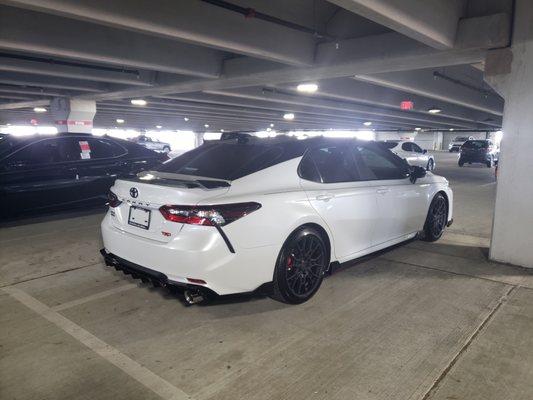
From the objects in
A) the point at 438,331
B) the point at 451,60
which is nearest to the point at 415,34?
the point at 451,60

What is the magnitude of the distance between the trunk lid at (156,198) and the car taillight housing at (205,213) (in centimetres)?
4

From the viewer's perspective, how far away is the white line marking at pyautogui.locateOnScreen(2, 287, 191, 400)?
2.36 m

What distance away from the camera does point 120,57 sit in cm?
731

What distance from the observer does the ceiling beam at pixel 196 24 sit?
15.5ft

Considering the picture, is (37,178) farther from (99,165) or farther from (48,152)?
(99,165)

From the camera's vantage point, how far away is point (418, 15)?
4641 mm

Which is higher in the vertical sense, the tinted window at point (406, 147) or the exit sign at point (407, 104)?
the exit sign at point (407, 104)

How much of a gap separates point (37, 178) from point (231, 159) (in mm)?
4486

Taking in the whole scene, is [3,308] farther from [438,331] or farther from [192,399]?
[438,331]

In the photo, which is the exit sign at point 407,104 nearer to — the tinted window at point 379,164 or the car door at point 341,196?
the tinted window at point 379,164

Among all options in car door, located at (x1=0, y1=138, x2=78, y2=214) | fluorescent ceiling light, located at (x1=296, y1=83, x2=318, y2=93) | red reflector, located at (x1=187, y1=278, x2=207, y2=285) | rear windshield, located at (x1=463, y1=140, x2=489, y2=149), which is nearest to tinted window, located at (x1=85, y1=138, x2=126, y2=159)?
car door, located at (x1=0, y1=138, x2=78, y2=214)

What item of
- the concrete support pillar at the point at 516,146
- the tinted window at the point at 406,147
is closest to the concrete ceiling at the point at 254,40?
the concrete support pillar at the point at 516,146

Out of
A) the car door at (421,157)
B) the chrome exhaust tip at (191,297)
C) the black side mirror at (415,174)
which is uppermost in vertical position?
the car door at (421,157)

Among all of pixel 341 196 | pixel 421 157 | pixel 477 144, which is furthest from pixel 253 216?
pixel 477 144
